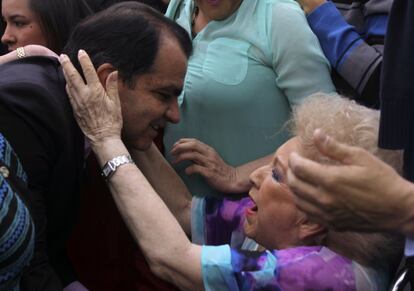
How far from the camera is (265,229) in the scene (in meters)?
1.75

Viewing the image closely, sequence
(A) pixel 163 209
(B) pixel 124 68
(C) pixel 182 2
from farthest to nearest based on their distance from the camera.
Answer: (C) pixel 182 2 → (B) pixel 124 68 → (A) pixel 163 209

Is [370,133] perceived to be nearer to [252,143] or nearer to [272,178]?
[272,178]

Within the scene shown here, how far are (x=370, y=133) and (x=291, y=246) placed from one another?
14.4 inches

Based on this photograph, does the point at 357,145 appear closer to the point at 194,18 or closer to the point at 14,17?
the point at 194,18

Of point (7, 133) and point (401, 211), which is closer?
point (401, 211)

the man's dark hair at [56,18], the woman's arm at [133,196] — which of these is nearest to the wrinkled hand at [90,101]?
the woman's arm at [133,196]

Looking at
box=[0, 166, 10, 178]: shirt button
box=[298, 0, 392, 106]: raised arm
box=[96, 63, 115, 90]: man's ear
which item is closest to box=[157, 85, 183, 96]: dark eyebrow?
box=[96, 63, 115, 90]: man's ear

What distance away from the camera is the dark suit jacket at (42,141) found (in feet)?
5.22

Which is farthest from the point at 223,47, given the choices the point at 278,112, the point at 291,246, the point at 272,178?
the point at 291,246

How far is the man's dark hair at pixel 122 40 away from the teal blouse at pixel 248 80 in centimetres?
38

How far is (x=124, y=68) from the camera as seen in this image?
1.85m

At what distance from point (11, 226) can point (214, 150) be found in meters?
1.11

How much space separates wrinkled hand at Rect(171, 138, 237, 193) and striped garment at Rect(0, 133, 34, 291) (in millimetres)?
847

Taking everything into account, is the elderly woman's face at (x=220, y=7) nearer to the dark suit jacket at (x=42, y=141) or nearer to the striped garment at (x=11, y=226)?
the dark suit jacket at (x=42, y=141)
